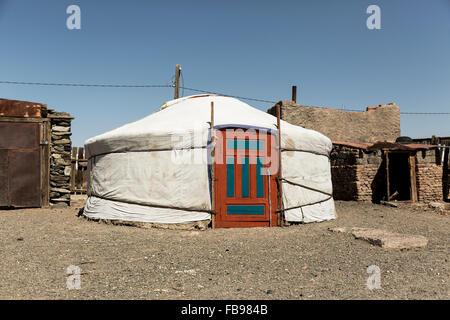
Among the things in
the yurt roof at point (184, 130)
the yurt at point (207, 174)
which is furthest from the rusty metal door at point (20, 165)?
the yurt at point (207, 174)

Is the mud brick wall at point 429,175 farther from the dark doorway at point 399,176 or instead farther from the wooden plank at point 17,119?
the wooden plank at point 17,119

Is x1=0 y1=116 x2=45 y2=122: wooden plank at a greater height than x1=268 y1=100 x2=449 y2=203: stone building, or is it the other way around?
x1=0 y1=116 x2=45 y2=122: wooden plank

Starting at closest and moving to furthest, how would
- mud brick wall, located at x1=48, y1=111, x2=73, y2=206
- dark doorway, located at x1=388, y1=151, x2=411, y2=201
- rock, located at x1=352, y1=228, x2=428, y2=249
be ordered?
rock, located at x1=352, y1=228, x2=428, y2=249, mud brick wall, located at x1=48, y1=111, x2=73, y2=206, dark doorway, located at x1=388, y1=151, x2=411, y2=201

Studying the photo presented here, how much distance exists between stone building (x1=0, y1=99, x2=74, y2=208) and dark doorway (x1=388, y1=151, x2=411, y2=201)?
361 inches

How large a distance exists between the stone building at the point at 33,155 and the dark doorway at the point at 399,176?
9.18m

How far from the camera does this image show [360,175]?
359 inches

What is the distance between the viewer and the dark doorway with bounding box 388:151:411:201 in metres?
9.93

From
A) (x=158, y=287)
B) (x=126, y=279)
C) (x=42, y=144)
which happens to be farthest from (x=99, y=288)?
(x=42, y=144)

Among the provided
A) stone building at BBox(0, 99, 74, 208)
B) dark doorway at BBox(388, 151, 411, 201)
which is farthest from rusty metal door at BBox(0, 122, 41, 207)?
dark doorway at BBox(388, 151, 411, 201)

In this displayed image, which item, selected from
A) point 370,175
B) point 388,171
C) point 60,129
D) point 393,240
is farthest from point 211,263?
point 388,171

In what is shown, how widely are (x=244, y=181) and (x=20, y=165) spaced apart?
17.2 feet

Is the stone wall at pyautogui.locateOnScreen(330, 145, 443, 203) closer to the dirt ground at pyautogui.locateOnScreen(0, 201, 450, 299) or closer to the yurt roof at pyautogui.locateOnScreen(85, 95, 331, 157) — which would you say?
the yurt roof at pyautogui.locateOnScreen(85, 95, 331, 157)

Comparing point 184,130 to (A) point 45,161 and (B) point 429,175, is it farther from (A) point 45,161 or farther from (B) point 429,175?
(B) point 429,175

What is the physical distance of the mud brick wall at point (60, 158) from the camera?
7383mm
